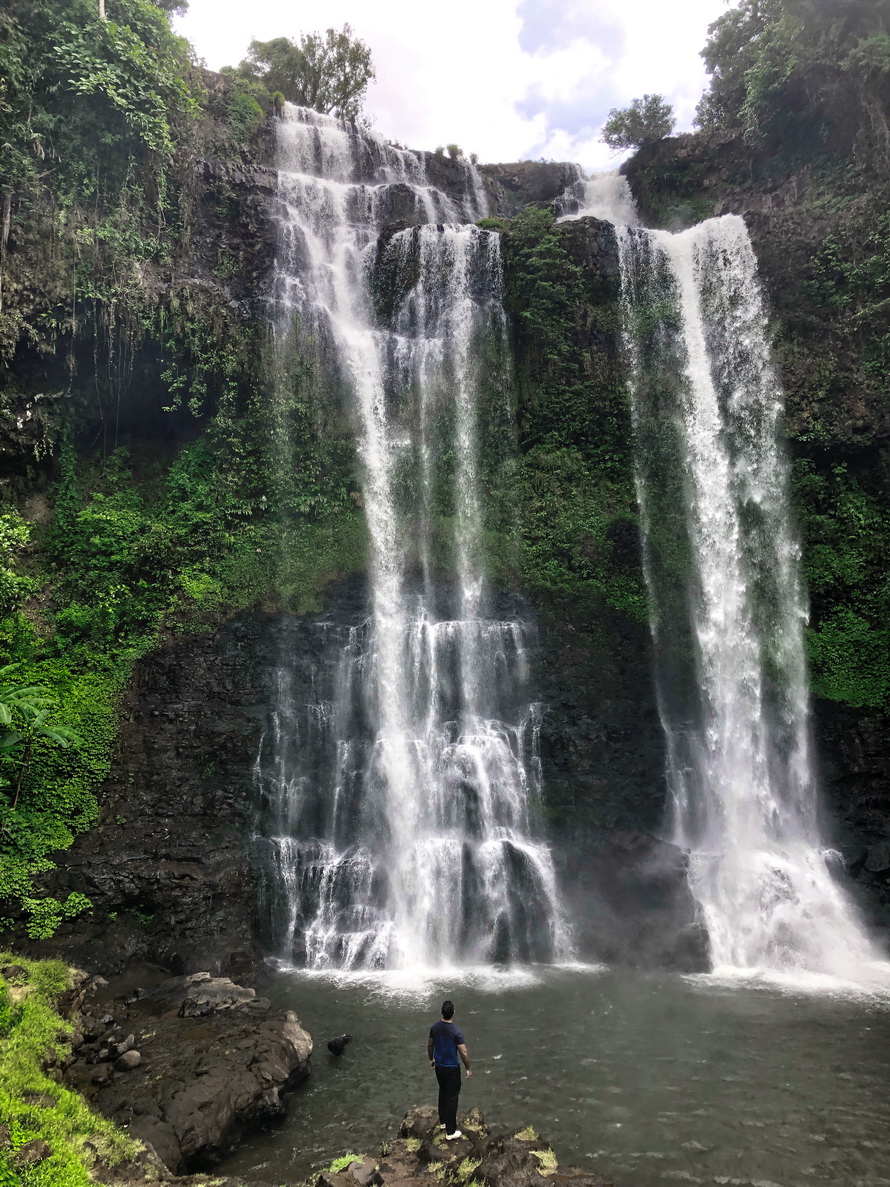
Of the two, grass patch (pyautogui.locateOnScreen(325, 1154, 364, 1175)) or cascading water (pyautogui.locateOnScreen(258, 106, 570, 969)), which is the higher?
cascading water (pyautogui.locateOnScreen(258, 106, 570, 969))

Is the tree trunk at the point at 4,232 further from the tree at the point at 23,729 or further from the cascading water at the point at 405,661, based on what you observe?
the tree at the point at 23,729

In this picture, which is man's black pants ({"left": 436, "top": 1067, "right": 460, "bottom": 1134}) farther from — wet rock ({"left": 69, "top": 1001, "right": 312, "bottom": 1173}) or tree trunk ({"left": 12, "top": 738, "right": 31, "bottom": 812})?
tree trunk ({"left": 12, "top": 738, "right": 31, "bottom": 812})

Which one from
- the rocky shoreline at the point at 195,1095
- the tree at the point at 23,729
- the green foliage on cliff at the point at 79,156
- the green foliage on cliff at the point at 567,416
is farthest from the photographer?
the green foliage on cliff at the point at 567,416

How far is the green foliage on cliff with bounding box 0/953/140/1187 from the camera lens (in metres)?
4.84

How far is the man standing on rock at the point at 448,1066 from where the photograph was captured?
609 cm

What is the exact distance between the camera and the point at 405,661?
1562 cm

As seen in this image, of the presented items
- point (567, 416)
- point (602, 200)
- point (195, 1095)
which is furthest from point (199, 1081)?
point (602, 200)

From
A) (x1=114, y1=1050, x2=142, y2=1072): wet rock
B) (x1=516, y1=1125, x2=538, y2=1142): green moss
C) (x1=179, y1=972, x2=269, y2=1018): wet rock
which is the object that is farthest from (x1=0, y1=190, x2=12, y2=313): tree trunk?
(x1=516, y1=1125, x2=538, y2=1142): green moss

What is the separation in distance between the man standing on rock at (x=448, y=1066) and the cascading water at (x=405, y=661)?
5.98 meters

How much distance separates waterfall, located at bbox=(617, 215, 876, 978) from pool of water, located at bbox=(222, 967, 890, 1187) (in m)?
2.16

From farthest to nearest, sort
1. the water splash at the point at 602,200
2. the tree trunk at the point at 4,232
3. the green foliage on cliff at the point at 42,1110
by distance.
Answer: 1. the water splash at the point at 602,200
2. the tree trunk at the point at 4,232
3. the green foliage on cliff at the point at 42,1110

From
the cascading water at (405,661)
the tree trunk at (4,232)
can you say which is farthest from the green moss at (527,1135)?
the tree trunk at (4,232)

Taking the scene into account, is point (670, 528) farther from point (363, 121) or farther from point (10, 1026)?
point (363, 121)

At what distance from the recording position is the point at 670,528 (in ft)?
58.1
